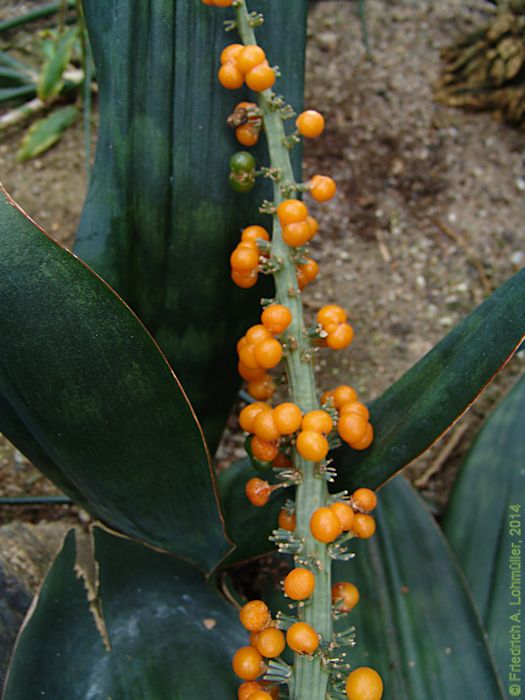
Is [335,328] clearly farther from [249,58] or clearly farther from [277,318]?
[249,58]

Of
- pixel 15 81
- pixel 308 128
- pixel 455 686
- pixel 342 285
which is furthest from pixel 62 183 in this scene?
pixel 455 686

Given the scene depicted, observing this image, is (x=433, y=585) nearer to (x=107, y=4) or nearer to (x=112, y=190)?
(x=112, y=190)

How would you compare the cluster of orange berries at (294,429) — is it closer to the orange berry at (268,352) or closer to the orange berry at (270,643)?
the orange berry at (268,352)

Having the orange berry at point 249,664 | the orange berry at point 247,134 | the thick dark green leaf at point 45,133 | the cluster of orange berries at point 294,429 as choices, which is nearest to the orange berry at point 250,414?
the cluster of orange berries at point 294,429

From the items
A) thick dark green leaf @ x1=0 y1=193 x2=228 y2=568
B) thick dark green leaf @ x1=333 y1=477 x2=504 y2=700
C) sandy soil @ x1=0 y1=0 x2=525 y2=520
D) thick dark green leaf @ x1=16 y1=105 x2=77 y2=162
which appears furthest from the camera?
thick dark green leaf @ x1=16 y1=105 x2=77 y2=162

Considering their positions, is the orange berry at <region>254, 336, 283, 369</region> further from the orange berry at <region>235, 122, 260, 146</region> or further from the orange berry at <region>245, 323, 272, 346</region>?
the orange berry at <region>235, 122, 260, 146</region>

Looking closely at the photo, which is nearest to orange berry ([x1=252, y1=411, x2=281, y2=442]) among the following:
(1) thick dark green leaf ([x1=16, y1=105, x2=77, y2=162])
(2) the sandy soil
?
(2) the sandy soil

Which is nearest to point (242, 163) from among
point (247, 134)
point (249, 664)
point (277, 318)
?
point (247, 134)
